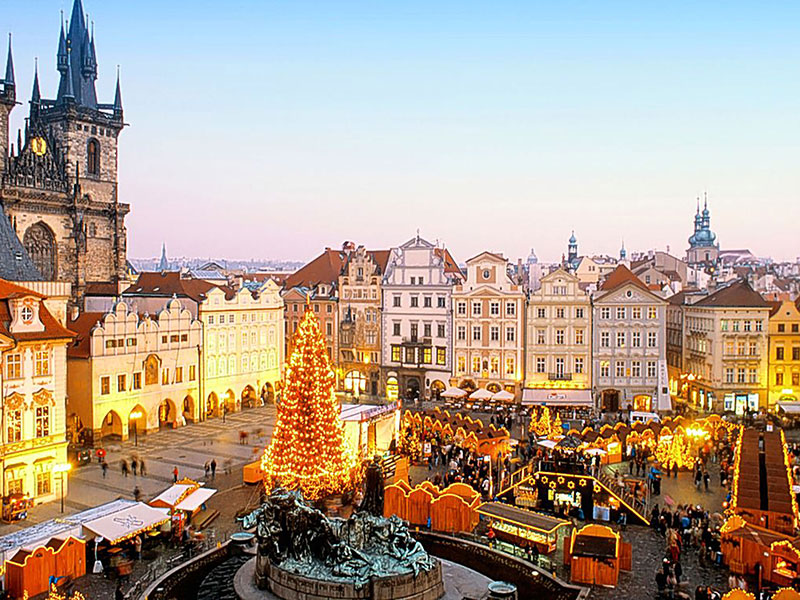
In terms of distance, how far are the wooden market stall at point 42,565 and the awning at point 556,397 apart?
32.1 meters

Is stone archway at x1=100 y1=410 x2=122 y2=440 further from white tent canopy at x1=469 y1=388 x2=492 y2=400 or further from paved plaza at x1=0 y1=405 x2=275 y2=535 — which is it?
white tent canopy at x1=469 y1=388 x2=492 y2=400

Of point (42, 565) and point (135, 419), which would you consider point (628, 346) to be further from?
point (42, 565)

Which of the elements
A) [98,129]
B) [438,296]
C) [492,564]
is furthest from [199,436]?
[98,129]

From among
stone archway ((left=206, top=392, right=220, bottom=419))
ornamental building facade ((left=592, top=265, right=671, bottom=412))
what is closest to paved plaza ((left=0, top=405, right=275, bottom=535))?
stone archway ((left=206, top=392, right=220, bottom=419))

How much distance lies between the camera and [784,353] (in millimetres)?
51375

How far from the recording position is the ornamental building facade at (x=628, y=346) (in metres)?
51.0

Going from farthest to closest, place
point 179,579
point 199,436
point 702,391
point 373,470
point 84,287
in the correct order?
point 84,287 < point 702,391 < point 199,436 < point 179,579 < point 373,470

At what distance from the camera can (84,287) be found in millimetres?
59531

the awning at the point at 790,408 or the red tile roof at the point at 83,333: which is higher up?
the red tile roof at the point at 83,333

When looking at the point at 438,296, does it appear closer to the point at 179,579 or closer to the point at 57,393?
the point at 57,393

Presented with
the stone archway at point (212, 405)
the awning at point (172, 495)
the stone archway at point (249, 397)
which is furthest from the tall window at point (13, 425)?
the stone archway at point (249, 397)

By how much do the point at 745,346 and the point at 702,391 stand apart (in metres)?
4.26

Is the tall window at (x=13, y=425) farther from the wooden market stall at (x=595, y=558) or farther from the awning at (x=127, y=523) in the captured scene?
the wooden market stall at (x=595, y=558)

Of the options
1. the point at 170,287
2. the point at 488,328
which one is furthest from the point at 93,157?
A: the point at 488,328
